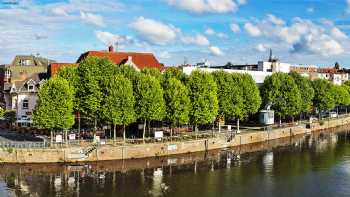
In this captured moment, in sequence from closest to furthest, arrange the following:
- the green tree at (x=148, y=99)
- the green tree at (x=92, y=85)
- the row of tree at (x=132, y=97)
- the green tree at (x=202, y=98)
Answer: the row of tree at (x=132, y=97), the green tree at (x=92, y=85), the green tree at (x=148, y=99), the green tree at (x=202, y=98)

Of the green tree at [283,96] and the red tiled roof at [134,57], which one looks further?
the red tiled roof at [134,57]

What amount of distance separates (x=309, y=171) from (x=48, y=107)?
137 ft

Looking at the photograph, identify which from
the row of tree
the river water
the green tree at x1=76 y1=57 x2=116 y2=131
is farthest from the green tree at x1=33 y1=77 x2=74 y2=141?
the river water

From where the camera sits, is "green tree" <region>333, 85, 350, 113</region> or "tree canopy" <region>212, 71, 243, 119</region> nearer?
"tree canopy" <region>212, 71, 243, 119</region>

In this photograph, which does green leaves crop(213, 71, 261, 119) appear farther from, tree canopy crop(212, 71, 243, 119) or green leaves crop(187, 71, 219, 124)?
green leaves crop(187, 71, 219, 124)

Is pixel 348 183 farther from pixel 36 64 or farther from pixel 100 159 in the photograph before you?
pixel 36 64

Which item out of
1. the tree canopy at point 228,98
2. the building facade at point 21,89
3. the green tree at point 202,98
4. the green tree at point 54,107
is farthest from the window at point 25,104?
the tree canopy at point 228,98

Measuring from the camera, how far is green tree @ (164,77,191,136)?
8525 cm

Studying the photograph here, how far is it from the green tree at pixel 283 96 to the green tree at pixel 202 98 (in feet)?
84.3

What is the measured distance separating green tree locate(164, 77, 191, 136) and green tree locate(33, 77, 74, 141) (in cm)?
1777

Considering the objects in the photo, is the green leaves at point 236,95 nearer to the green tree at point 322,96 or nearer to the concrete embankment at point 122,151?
the concrete embankment at point 122,151

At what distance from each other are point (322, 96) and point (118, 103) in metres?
73.6

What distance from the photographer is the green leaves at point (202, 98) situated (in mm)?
89250

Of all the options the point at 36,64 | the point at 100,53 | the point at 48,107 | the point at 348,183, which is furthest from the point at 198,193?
the point at 36,64
